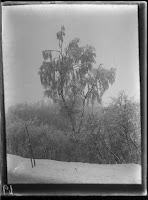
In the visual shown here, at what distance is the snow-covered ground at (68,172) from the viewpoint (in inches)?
66.1

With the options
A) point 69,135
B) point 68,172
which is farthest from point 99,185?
point 69,135

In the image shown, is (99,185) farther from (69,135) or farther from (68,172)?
(69,135)

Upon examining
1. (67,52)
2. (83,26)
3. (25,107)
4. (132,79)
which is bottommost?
(25,107)

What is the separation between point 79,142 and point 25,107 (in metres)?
0.30

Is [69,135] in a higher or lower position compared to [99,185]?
higher

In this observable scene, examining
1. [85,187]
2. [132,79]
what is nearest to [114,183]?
[85,187]

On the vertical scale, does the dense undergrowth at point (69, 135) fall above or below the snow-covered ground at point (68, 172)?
above

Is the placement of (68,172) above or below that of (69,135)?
below

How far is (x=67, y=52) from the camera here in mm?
1702

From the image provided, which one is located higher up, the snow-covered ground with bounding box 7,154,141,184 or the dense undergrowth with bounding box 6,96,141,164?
the dense undergrowth with bounding box 6,96,141,164

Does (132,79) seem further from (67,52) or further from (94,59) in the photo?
(67,52)

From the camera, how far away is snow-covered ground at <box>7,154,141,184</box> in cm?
168

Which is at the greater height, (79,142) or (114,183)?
(79,142)

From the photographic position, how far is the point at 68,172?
1687 mm
